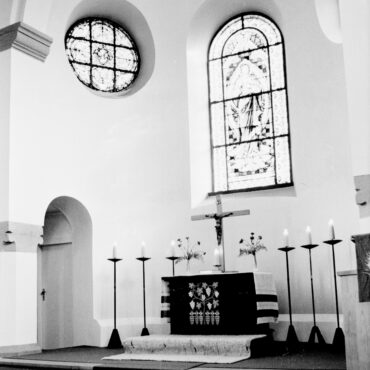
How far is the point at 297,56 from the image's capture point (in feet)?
31.1

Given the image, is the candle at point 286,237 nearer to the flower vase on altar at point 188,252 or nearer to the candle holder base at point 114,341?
the flower vase on altar at point 188,252

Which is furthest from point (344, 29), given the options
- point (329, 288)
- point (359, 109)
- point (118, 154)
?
point (118, 154)

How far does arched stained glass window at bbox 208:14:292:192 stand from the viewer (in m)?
9.94

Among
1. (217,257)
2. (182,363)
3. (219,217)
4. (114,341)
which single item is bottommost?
(182,363)

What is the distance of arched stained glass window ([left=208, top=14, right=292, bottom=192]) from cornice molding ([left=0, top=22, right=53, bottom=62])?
2.80m

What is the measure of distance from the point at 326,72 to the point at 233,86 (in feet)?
5.80

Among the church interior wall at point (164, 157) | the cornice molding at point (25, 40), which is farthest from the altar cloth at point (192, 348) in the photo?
the cornice molding at point (25, 40)

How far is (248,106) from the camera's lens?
10.3 m

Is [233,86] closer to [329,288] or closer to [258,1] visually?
[258,1]

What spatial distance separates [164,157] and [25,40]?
270 centimetres

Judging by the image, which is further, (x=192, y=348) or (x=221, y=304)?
(x=221, y=304)

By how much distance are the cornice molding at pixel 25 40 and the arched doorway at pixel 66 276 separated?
7.11ft

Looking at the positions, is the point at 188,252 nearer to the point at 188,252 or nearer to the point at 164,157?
the point at 188,252

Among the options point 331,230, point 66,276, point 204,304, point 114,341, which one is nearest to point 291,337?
point 204,304
